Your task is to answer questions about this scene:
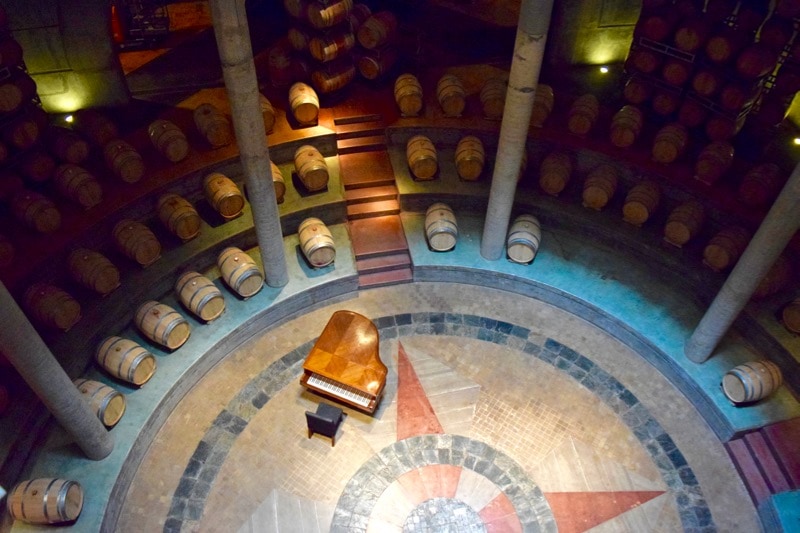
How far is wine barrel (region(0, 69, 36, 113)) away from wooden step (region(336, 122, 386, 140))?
15.9ft

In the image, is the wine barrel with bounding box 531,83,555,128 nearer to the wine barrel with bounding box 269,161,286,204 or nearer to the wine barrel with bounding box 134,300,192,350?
the wine barrel with bounding box 269,161,286,204

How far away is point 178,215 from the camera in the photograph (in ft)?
30.9

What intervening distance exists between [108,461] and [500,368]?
17.7 ft

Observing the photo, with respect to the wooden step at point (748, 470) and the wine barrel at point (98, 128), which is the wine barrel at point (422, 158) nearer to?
the wine barrel at point (98, 128)

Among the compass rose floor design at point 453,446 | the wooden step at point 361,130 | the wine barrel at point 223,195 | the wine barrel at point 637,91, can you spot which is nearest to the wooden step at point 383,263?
the compass rose floor design at point 453,446

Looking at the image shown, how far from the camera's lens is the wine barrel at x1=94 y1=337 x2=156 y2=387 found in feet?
26.7

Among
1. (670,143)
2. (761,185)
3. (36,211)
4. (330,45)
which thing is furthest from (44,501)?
(761,185)

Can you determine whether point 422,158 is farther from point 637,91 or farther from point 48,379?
point 48,379

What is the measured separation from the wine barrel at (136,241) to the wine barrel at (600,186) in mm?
6896

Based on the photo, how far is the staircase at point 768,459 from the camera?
302 inches

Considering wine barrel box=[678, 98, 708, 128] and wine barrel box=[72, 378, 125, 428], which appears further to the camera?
wine barrel box=[678, 98, 708, 128]

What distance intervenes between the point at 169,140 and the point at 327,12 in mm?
3376

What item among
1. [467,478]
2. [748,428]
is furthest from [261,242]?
[748,428]

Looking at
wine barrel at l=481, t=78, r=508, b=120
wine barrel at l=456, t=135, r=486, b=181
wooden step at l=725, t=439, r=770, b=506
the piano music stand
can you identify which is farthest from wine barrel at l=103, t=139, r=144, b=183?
wooden step at l=725, t=439, r=770, b=506
